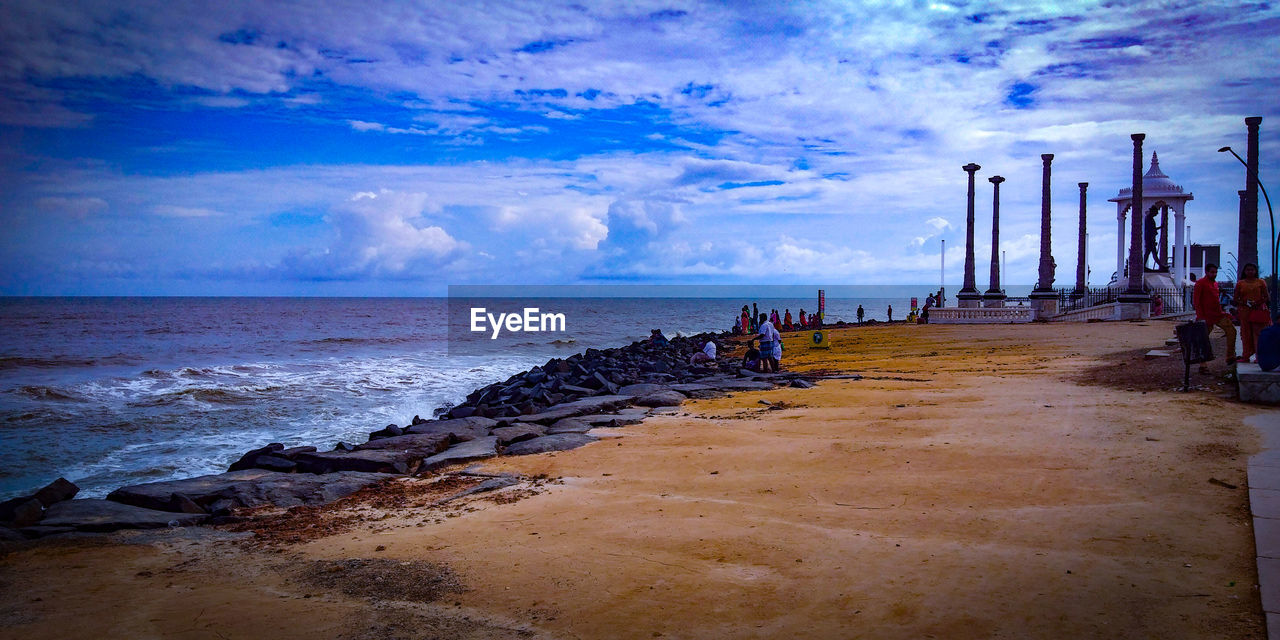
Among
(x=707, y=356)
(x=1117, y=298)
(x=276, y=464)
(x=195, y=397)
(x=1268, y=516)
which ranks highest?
(x=1117, y=298)

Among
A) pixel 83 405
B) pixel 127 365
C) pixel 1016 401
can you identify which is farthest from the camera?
pixel 127 365

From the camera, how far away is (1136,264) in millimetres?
33406

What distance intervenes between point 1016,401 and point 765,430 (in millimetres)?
4161

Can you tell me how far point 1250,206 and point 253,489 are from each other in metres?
30.4

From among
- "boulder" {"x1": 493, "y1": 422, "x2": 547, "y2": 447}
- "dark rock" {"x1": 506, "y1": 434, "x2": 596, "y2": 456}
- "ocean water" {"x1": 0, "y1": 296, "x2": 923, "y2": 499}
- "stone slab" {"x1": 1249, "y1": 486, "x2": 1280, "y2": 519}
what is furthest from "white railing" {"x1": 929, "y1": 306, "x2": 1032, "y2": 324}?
"stone slab" {"x1": 1249, "y1": 486, "x2": 1280, "y2": 519}

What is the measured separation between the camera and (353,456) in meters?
10.3

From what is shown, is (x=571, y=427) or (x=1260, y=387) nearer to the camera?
(x=1260, y=387)

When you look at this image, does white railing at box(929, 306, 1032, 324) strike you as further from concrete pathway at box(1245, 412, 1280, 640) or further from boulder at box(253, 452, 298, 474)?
boulder at box(253, 452, 298, 474)

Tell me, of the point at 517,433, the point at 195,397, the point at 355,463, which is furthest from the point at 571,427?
the point at 195,397

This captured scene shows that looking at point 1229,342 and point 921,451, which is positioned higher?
point 1229,342

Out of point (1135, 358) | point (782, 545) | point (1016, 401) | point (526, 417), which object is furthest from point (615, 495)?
point (1135, 358)

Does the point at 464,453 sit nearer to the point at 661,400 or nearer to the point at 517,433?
the point at 517,433

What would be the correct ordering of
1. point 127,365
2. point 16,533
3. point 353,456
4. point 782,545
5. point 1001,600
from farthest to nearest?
point 127,365, point 353,456, point 16,533, point 782,545, point 1001,600

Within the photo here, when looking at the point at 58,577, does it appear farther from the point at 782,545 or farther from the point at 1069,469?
the point at 1069,469
